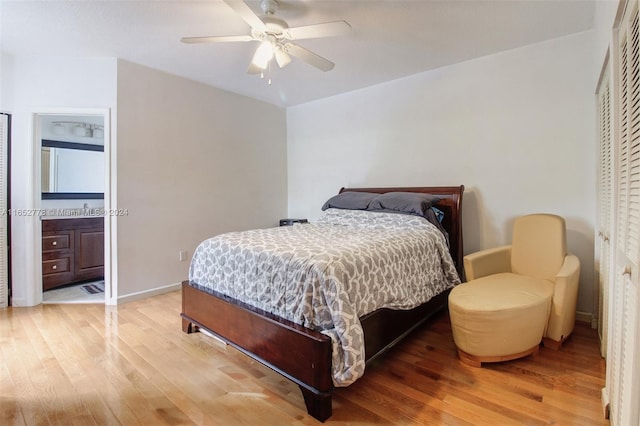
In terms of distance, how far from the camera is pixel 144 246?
3.47 m

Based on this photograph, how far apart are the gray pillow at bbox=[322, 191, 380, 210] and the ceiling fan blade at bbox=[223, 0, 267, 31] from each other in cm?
194

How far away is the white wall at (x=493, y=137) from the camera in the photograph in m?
2.73

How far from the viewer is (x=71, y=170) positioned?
4.49 meters

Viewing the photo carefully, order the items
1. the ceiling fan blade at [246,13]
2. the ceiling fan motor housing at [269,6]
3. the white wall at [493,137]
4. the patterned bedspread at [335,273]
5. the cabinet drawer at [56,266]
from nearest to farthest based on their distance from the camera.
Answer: the patterned bedspread at [335,273] < the ceiling fan blade at [246,13] < the ceiling fan motor housing at [269,6] < the white wall at [493,137] < the cabinet drawer at [56,266]

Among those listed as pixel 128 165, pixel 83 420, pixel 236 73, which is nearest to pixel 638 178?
pixel 83 420

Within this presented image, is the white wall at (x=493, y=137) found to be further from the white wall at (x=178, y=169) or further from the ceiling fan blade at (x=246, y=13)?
the ceiling fan blade at (x=246, y=13)

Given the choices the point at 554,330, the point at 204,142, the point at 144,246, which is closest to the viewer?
the point at 554,330

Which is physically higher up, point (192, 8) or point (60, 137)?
point (192, 8)

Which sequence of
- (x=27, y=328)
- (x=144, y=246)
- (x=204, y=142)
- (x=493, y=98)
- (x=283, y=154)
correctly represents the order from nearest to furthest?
(x=27, y=328)
(x=493, y=98)
(x=144, y=246)
(x=204, y=142)
(x=283, y=154)

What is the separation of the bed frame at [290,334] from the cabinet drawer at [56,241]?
2479mm

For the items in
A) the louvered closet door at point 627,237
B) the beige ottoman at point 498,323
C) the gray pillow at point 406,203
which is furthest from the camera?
the gray pillow at point 406,203

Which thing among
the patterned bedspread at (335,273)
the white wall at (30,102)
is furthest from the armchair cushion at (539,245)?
the white wall at (30,102)

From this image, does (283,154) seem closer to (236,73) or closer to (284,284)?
(236,73)

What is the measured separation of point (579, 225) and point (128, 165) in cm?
432
